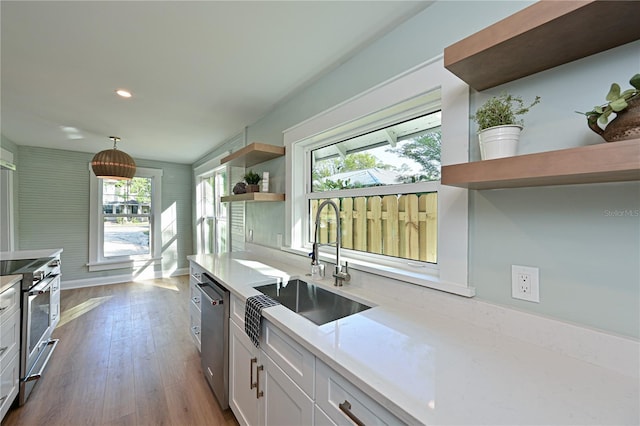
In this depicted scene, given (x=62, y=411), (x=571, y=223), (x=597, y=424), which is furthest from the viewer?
(x=62, y=411)

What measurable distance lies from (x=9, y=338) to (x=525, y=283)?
287 cm

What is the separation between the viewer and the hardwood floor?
5.97 ft

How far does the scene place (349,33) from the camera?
1589mm

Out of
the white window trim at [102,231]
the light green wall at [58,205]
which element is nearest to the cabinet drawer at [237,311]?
the white window trim at [102,231]

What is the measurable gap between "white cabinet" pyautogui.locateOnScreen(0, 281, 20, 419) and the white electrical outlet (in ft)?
8.82

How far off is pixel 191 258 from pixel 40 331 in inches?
47.9

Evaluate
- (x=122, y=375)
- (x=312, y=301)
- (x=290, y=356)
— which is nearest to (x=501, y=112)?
(x=290, y=356)

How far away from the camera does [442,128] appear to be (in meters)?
1.26

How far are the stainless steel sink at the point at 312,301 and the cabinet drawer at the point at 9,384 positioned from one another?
161 centimetres

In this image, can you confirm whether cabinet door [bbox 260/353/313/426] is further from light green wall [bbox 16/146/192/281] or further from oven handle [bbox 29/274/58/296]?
light green wall [bbox 16/146/192/281]

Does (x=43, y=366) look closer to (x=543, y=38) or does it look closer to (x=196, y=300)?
(x=196, y=300)

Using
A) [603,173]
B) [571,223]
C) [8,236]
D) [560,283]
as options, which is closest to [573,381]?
[560,283]

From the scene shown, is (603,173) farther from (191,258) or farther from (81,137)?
(81,137)

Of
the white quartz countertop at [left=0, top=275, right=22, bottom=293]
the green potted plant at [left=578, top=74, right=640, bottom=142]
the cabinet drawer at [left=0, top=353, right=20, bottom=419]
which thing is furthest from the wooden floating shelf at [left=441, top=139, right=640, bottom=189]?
the cabinet drawer at [left=0, top=353, right=20, bottom=419]
